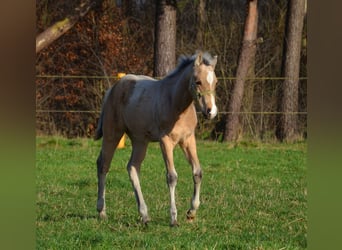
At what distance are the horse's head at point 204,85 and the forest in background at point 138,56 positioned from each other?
944 centimetres

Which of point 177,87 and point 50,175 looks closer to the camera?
point 177,87

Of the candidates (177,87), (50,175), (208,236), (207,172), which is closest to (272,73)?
(207,172)

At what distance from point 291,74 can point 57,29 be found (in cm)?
570

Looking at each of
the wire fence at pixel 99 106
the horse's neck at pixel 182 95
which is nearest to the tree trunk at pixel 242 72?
the wire fence at pixel 99 106

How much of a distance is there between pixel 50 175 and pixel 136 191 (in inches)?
140

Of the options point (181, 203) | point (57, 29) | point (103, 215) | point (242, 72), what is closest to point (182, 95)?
point (103, 215)

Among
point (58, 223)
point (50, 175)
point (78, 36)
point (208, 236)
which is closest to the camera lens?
point (208, 236)

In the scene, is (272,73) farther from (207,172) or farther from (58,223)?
(58,223)

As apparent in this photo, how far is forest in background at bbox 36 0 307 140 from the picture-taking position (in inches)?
671

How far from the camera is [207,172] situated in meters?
10.7

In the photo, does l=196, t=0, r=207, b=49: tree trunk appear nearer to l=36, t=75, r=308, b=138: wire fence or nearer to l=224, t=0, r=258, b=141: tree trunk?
l=36, t=75, r=308, b=138: wire fence

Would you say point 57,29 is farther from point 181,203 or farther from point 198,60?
point 198,60

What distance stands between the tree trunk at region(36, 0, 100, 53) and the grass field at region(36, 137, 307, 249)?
13.6 feet

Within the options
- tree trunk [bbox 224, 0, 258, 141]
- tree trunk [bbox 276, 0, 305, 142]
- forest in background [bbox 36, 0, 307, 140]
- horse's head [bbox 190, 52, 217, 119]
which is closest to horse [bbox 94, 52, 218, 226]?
horse's head [bbox 190, 52, 217, 119]
